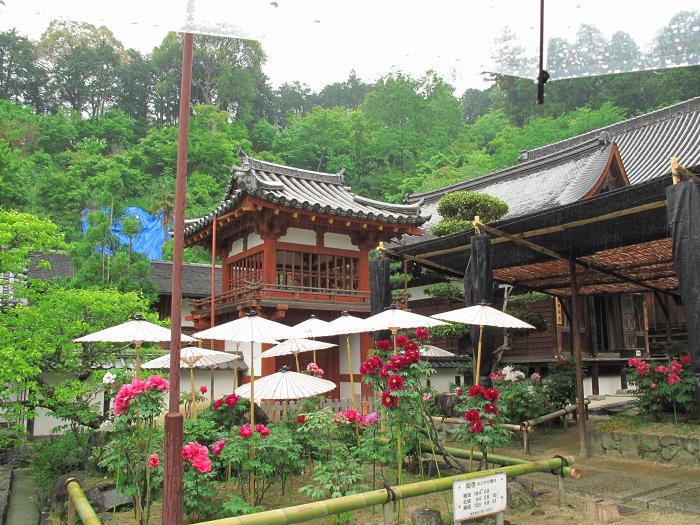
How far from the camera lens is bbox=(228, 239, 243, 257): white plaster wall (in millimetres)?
17862

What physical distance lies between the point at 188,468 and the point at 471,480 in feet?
10.7

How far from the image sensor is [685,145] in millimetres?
22406

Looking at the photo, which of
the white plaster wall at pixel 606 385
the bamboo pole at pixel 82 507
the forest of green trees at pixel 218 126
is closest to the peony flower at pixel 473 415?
the bamboo pole at pixel 82 507

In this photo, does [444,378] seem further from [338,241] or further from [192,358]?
[192,358]

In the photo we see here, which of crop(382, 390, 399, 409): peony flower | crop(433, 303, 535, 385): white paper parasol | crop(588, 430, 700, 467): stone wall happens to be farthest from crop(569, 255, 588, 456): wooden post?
crop(382, 390, 399, 409): peony flower

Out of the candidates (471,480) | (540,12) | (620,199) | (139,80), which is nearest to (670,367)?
(620,199)

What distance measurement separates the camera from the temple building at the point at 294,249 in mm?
15219

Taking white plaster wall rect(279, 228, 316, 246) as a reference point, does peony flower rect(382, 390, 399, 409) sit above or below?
below

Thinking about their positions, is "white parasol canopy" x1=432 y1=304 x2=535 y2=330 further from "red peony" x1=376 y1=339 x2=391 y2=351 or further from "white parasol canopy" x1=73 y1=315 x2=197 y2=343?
"white parasol canopy" x1=73 y1=315 x2=197 y2=343

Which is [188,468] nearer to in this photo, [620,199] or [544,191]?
[620,199]

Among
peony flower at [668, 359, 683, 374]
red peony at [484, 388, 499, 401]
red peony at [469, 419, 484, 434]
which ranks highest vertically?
peony flower at [668, 359, 683, 374]

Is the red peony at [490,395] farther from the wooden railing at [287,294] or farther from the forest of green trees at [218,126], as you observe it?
the forest of green trees at [218,126]

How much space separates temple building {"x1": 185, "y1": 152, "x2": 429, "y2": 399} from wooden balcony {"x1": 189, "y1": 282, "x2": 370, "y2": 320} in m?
0.03

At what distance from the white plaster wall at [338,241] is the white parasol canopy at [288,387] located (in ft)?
30.2
